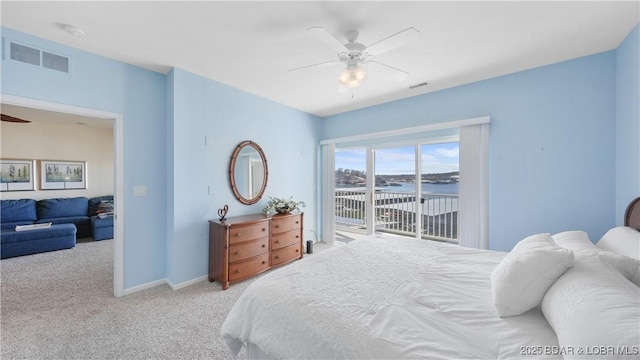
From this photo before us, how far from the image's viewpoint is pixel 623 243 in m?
1.56

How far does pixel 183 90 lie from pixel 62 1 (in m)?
1.17

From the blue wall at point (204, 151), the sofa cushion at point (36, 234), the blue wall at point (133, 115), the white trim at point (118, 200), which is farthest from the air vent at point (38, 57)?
the sofa cushion at point (36, 234)

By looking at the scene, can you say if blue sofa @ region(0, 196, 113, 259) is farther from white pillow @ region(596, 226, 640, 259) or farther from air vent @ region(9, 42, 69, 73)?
white pillow @ region(596, 226, 640, 259)

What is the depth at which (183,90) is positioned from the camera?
9.47 ft

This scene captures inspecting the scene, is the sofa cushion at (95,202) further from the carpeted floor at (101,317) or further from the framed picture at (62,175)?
the carpeted floor at (101,317)

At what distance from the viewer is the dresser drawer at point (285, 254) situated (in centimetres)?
346

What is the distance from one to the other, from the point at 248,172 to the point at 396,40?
8.67 ft

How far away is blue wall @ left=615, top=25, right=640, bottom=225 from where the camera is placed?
6.61ft

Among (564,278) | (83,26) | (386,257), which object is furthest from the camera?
(83,26)

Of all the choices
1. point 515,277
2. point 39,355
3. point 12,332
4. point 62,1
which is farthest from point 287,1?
point 12,332

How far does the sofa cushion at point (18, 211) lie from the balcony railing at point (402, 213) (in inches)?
232

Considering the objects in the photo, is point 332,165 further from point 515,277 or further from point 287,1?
point 515,277

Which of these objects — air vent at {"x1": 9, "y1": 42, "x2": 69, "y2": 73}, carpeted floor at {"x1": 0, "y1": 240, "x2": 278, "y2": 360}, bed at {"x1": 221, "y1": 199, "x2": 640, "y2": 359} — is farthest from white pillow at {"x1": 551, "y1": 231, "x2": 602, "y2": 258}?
air vent at {"x1": 9, "y1": 42, "x2": 69, "y2": 73}

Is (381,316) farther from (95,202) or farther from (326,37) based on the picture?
(95,202)
